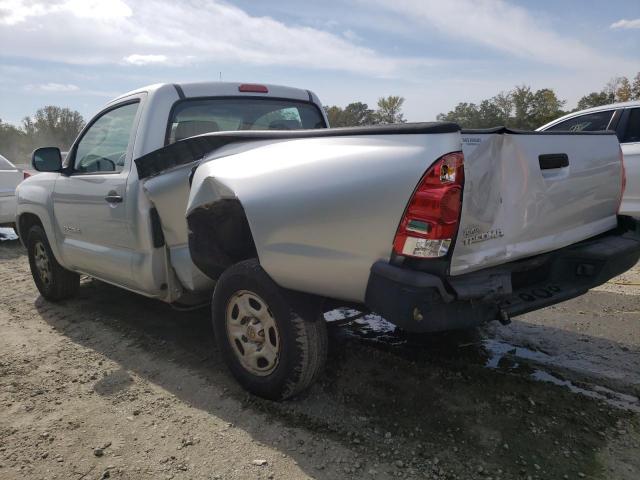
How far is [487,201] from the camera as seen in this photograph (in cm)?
224

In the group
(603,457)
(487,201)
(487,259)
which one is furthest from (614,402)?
(487,201)

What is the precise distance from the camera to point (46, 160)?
14.3 feet

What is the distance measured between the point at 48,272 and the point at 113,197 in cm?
186

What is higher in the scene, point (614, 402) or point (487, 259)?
point (487, 259)

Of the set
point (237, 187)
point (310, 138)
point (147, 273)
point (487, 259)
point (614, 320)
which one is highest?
point (310, 138)

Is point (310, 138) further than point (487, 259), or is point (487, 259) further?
point (310, 138)

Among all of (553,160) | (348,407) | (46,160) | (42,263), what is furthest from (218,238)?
(42,263)

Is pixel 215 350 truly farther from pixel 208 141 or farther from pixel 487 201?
pixel 487 201

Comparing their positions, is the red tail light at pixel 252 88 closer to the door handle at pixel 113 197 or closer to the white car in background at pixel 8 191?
the door handle at pixel 113 197

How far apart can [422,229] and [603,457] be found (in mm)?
1416

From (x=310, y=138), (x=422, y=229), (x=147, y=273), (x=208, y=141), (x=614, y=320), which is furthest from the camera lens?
(x=614, y=320)

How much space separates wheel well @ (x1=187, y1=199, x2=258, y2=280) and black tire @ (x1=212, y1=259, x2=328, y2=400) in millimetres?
178

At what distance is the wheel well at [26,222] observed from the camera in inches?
197

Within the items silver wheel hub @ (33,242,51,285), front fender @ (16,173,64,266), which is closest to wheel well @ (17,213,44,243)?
front fender @ (16,173,64,266)
